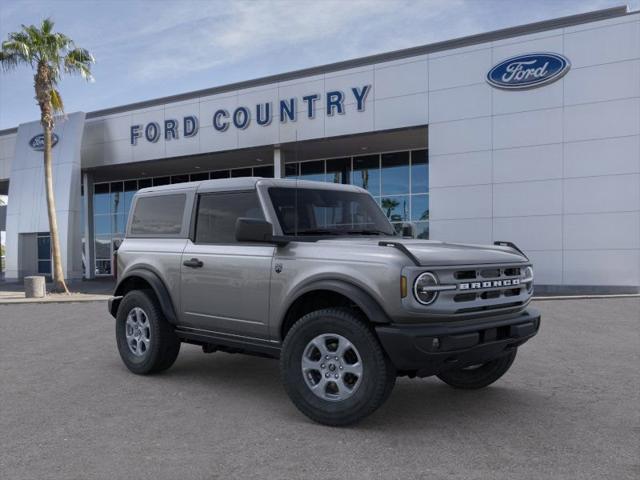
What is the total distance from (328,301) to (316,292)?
0.66 ft

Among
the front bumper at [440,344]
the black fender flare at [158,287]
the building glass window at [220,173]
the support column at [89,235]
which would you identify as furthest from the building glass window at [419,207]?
the front bumper at [440,344]

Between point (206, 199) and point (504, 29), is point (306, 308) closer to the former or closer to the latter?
point (206, 199)

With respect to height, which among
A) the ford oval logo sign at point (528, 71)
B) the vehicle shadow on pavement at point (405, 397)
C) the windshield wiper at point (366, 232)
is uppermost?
the ford oval logo sign at point (528, 71)

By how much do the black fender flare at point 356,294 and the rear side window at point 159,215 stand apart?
2045 millimetres

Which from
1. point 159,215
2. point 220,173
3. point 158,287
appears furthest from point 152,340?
point 220,173

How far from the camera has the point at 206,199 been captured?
5719 mm

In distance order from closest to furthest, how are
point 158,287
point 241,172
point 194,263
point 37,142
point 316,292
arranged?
point 316,292 < point 194,263 < point 158,287 < point 37,142 < point 241,172

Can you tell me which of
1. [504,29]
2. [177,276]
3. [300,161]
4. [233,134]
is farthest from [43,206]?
[177,276]

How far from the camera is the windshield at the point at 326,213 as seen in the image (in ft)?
17.0

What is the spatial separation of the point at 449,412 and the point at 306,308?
150 cm

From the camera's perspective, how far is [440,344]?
4012 millimetres

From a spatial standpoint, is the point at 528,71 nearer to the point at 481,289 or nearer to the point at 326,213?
the point at 326,213

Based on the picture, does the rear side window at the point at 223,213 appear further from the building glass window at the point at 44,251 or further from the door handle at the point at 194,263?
the building glass window at the point at 44,251

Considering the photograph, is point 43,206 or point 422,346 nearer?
point 422,346
